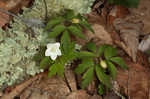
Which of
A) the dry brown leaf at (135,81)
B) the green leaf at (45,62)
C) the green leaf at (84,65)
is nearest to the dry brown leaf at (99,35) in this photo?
the green leaf at (84,65)

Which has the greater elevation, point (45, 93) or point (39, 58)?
point (39, 58)

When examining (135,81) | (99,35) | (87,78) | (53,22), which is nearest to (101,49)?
(99,35)

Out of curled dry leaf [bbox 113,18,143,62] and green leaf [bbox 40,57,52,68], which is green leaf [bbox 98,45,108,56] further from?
green leaf [bbox 40,57,52,68]

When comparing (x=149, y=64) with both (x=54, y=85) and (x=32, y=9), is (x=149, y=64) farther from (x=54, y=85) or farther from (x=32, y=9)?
(x=32, y=9)

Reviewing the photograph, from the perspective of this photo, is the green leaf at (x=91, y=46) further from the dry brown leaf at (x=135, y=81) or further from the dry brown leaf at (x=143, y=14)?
the dry brown leaf at (x=143, y=14)

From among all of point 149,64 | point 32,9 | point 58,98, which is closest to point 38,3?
point 32,9
